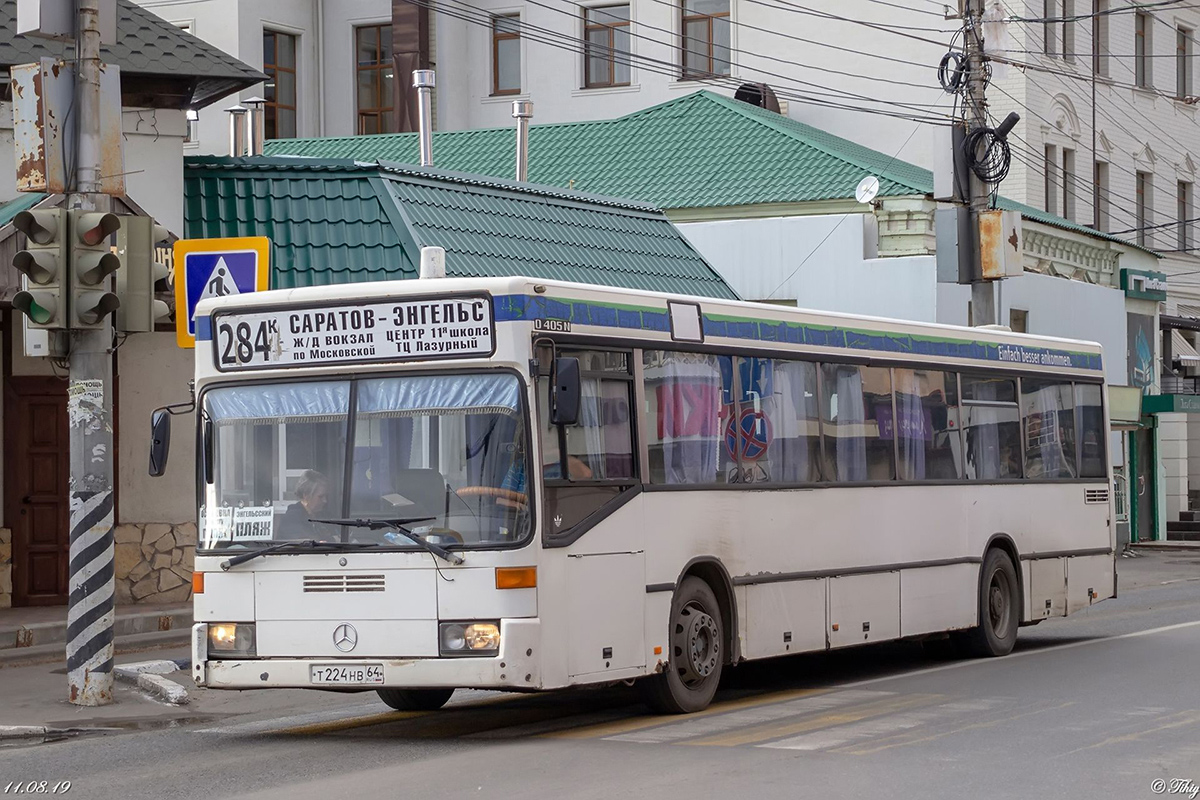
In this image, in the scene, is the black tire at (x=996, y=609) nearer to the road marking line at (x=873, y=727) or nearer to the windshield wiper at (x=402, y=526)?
Result: the road marking line at (x=873, y=727)

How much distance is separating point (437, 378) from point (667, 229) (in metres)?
15.9

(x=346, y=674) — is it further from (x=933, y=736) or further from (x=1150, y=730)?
(x=1150, y=730)

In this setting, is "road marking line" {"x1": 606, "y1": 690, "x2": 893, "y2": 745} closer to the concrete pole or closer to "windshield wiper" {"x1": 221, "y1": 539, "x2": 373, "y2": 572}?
"windshield wiper" {"x1": 221, "y1": 539, "x2": 373, "y2": 572}

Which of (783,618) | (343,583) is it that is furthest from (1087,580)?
(343,583)

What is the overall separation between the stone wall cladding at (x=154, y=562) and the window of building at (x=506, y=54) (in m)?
31.0

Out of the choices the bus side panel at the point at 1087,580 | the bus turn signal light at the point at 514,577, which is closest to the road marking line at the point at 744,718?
the bus turn signal light at the point at 514,577

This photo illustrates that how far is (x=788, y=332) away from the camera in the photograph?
14.0 meters

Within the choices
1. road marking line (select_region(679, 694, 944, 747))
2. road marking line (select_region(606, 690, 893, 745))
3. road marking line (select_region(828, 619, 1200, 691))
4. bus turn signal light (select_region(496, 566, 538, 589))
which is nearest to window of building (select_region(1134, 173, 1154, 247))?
road marking line (select_region(828, 619, 1200, 691))

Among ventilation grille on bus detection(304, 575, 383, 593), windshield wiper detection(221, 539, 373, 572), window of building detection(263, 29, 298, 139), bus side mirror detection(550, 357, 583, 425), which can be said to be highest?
window of building detection(263, 29, 298, 139)

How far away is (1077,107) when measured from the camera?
148 ft

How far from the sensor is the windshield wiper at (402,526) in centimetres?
1084

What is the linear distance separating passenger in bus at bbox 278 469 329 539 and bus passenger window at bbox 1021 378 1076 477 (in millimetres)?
8292

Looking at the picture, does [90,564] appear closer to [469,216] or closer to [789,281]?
[469,216]

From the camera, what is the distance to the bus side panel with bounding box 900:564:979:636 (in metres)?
15.4
